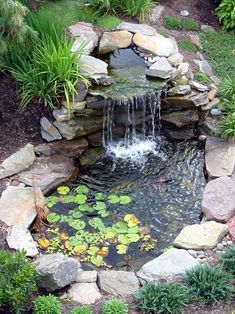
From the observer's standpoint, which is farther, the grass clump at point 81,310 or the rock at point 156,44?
the rock at point 156,44

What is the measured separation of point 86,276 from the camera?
576 centimetres

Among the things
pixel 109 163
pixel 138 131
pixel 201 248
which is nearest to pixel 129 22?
pixel 138 131

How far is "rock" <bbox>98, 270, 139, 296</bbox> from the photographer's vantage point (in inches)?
221

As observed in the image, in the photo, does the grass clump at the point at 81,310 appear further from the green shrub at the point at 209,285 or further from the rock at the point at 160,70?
the rock at the point at 160,70

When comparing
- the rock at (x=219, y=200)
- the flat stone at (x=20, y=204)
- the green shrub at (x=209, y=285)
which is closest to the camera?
the green shrub at (x=209, y=285)

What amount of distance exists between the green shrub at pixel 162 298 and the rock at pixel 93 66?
3.17 meters

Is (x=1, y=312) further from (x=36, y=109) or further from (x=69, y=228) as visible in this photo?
(x=36, y=109)

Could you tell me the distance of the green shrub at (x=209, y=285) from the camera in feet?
17.6

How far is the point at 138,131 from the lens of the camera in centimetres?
803

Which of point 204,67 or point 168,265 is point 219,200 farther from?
point 204,67

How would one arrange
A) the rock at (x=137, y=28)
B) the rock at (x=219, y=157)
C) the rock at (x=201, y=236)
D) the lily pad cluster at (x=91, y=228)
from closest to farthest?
the rock at (x=201, y=236) → the lily pad cluster at (x=91, y=228) → the rock at (x=219, y=157) → the rock at (x=137, y=28)

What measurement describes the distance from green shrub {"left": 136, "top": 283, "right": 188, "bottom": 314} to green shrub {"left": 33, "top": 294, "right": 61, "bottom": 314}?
2.53ft

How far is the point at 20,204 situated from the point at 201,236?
2096 mm

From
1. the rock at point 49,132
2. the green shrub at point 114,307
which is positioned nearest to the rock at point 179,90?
the rock at point 49,132
